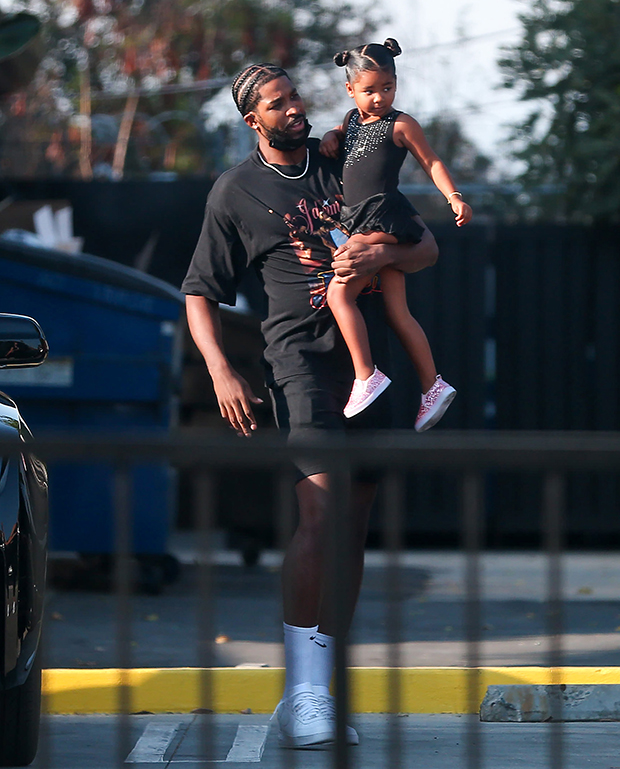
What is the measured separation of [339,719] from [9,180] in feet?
28.0

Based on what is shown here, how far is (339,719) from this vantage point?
7.32 feet

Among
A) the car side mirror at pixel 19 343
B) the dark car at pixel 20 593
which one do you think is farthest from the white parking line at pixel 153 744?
the car side mirror at pixel 19 343

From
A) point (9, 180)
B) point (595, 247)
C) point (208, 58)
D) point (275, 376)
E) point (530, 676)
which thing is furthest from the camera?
point (208, 58)

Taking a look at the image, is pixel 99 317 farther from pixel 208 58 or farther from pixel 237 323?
pixel 208 58

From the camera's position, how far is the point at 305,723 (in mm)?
3350

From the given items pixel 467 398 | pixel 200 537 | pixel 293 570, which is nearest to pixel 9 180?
pixel 467 398

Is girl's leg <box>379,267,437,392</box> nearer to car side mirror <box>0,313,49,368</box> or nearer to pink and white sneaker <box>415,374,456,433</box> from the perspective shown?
pink and white sneaker <box>415,374,456,433</box>

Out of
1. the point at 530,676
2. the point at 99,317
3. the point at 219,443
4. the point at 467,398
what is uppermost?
the point at 219,443

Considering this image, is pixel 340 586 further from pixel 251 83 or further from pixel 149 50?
pixel 149 50

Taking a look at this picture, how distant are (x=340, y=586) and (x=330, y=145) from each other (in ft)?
6.26

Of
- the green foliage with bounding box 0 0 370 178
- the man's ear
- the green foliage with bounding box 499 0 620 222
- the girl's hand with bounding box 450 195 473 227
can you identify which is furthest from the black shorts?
the green foliage with bounding box 0 0 370 178

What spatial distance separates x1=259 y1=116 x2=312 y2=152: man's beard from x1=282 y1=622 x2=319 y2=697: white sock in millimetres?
1440

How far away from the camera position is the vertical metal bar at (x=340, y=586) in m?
2.18

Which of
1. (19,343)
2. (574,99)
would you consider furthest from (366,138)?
(574,99)
